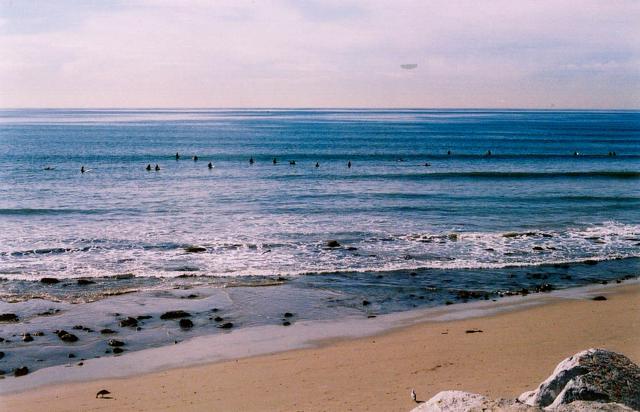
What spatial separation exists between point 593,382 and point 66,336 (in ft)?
40.4

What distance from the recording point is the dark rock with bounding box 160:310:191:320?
1633 centimetres

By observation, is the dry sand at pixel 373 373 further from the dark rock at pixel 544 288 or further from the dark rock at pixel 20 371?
the dark rock at pixel 544 288

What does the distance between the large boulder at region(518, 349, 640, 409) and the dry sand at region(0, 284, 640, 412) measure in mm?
3697

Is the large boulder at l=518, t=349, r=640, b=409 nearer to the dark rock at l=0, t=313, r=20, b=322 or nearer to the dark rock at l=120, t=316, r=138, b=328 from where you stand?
the dark rock at l=120, t=316, r=138, b=328

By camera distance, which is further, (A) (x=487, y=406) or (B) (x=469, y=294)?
(B) (x=469, y=294)

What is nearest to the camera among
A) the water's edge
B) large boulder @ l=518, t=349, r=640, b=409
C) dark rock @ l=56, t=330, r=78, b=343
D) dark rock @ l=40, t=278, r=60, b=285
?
large boulder @ l=518, t=349, r=640, b=409

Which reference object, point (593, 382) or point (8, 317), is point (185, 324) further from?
point (593, 382)

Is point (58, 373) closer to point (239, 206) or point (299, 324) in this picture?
point (299, 324)

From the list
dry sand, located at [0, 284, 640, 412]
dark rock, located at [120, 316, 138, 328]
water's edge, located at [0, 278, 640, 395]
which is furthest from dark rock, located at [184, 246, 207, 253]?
dry sand, located at [0, 284, 640, 412]

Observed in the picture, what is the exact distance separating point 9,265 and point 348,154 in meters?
52.1

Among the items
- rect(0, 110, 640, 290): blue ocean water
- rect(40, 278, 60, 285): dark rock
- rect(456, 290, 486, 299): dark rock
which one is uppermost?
rect(0, 110, 640, 290): blue ocean water

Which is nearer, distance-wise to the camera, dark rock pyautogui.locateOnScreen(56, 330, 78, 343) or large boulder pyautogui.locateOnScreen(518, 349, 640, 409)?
large boulder pyautogui.locateOnScreen(518, 349, 640, 409)

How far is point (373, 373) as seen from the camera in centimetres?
1223

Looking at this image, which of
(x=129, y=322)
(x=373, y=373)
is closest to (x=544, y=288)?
(x=373, y=373)
